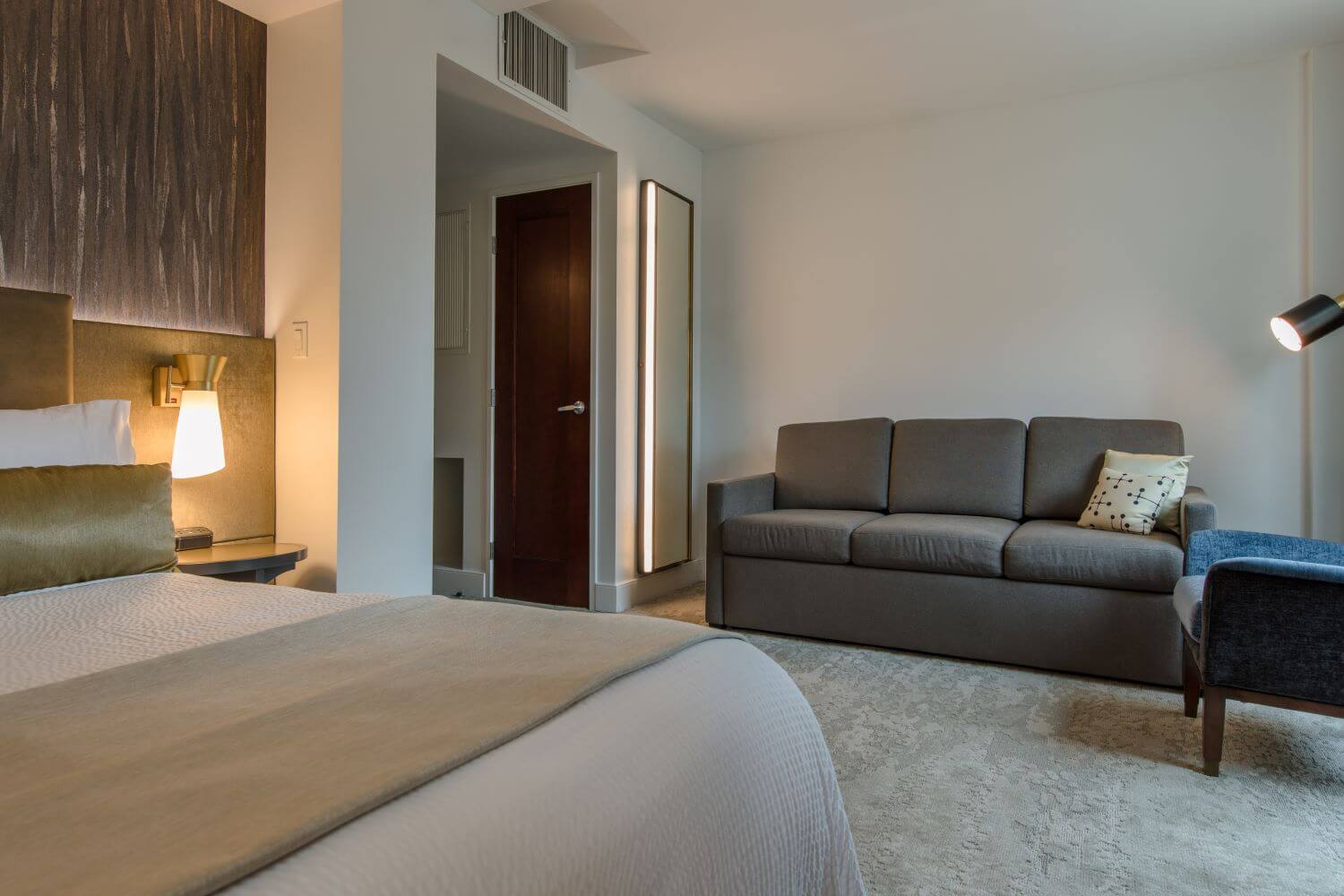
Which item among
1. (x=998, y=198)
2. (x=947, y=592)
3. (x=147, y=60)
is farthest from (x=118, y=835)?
(x=998, y=198)

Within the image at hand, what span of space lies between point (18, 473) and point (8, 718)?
43.1 inches

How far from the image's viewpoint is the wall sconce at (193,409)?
103 inches

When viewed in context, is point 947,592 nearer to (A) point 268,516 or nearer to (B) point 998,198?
(B) point 998,198

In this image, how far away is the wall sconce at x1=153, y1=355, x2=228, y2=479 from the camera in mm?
2615

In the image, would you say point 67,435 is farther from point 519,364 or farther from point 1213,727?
point 1213,727

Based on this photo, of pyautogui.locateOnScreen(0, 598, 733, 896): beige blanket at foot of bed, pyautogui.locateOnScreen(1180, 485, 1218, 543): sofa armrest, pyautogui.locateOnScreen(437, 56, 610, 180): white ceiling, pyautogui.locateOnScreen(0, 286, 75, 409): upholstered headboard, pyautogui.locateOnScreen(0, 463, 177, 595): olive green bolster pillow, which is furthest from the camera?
pyautogui.locateOnScreen(437, 56, 610, 180): white ceiling

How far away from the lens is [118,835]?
0.72 meters

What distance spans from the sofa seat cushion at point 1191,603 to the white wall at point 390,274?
8.26ft

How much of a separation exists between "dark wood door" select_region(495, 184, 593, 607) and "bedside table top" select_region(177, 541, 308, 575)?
→ 6.23 feet

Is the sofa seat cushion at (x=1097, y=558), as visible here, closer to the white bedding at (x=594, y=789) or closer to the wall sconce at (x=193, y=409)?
the white bedding at (x=594, y=789)

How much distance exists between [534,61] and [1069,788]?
3.40 m

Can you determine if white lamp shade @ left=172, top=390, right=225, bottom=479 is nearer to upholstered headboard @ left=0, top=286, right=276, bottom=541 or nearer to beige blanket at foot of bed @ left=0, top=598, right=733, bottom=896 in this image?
upholstered headboard @ left=0, top=286, right=276, bottom=541

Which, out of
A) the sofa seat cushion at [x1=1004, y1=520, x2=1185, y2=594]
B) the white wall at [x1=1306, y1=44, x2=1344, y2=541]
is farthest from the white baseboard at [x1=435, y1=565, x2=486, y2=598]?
the white wall at [x1=1306, y1=44, x2=1344, y2=541]

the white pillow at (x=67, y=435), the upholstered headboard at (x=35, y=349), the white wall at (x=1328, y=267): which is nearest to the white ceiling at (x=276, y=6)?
the upholstered headboard at (x=35, y=349)
